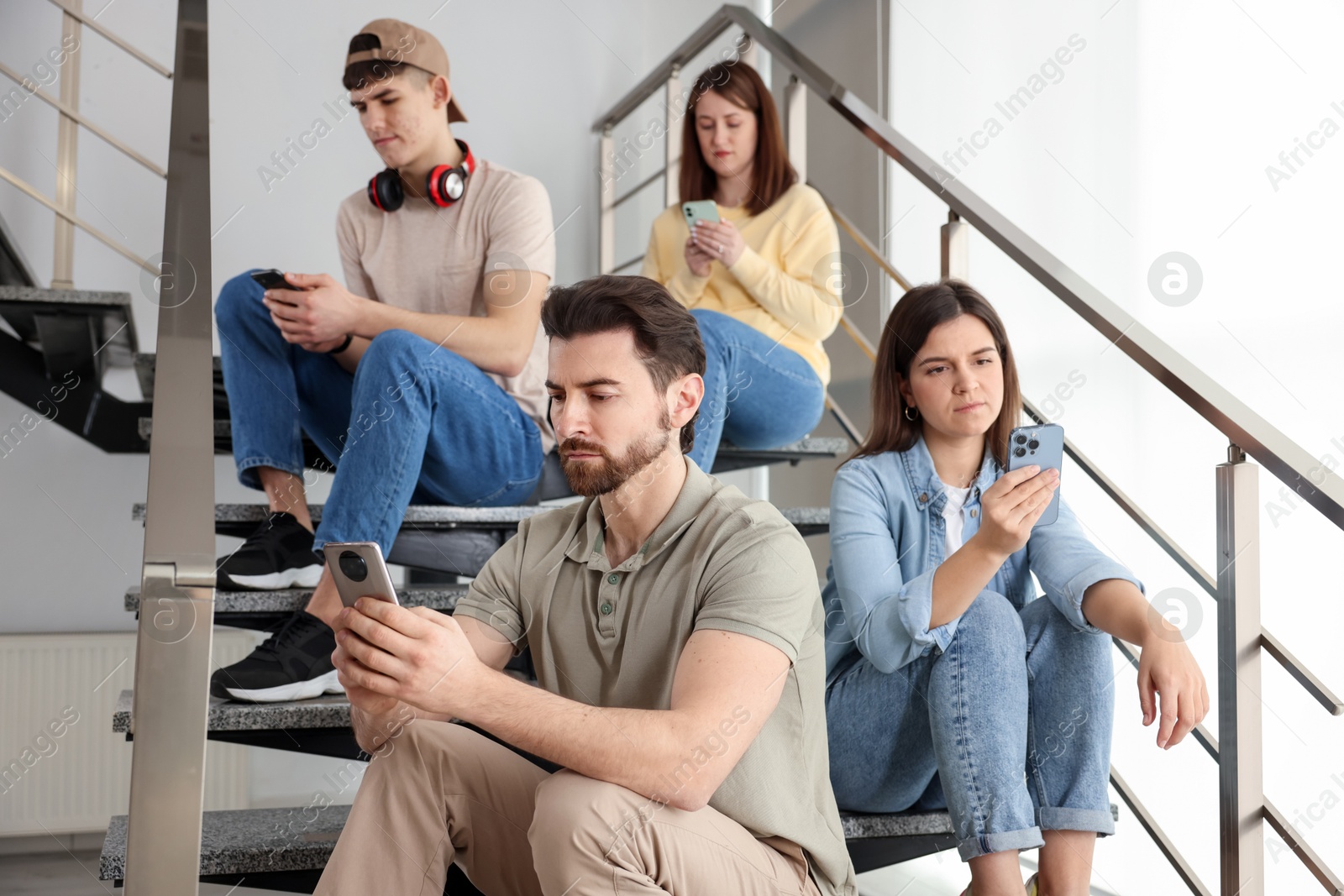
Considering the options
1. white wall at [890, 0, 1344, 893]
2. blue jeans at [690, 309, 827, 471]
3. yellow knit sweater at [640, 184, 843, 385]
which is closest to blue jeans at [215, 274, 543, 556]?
blue jeans at [690, 309, 827, 471]

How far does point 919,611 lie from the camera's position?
1.09 metres

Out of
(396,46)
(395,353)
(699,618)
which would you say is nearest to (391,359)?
(395,353)

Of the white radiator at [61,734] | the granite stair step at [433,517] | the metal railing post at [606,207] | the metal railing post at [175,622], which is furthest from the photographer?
the metal railing post at [606,207]

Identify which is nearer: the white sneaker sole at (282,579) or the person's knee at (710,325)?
the white sneaker sole at (282,579)

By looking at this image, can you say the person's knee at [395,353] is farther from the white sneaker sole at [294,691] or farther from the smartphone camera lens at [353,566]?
the smartphone camera lens at [353,566]

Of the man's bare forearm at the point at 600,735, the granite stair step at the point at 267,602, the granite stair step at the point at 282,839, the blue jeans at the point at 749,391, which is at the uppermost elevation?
the blue jeans at the point at 749,391

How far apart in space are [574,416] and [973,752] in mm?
511

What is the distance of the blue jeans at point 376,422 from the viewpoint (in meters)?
1.40

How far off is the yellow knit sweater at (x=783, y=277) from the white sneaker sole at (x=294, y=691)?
86 centimetres

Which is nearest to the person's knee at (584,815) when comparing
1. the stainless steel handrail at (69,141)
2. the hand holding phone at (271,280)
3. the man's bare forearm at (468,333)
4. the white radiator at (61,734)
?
the man's bare forearm at (468,333)

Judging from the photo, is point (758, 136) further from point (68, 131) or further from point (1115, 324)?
point (68, 131)

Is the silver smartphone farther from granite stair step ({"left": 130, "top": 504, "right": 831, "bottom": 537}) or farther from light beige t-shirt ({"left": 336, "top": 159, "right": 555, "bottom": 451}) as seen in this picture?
light beige t-shirt ({"left": 336, "top": 159, "right": 555, "bottom": 451})

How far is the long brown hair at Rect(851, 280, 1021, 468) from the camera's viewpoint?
133cm

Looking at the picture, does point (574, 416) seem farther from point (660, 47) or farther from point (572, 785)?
point (660, 47)
